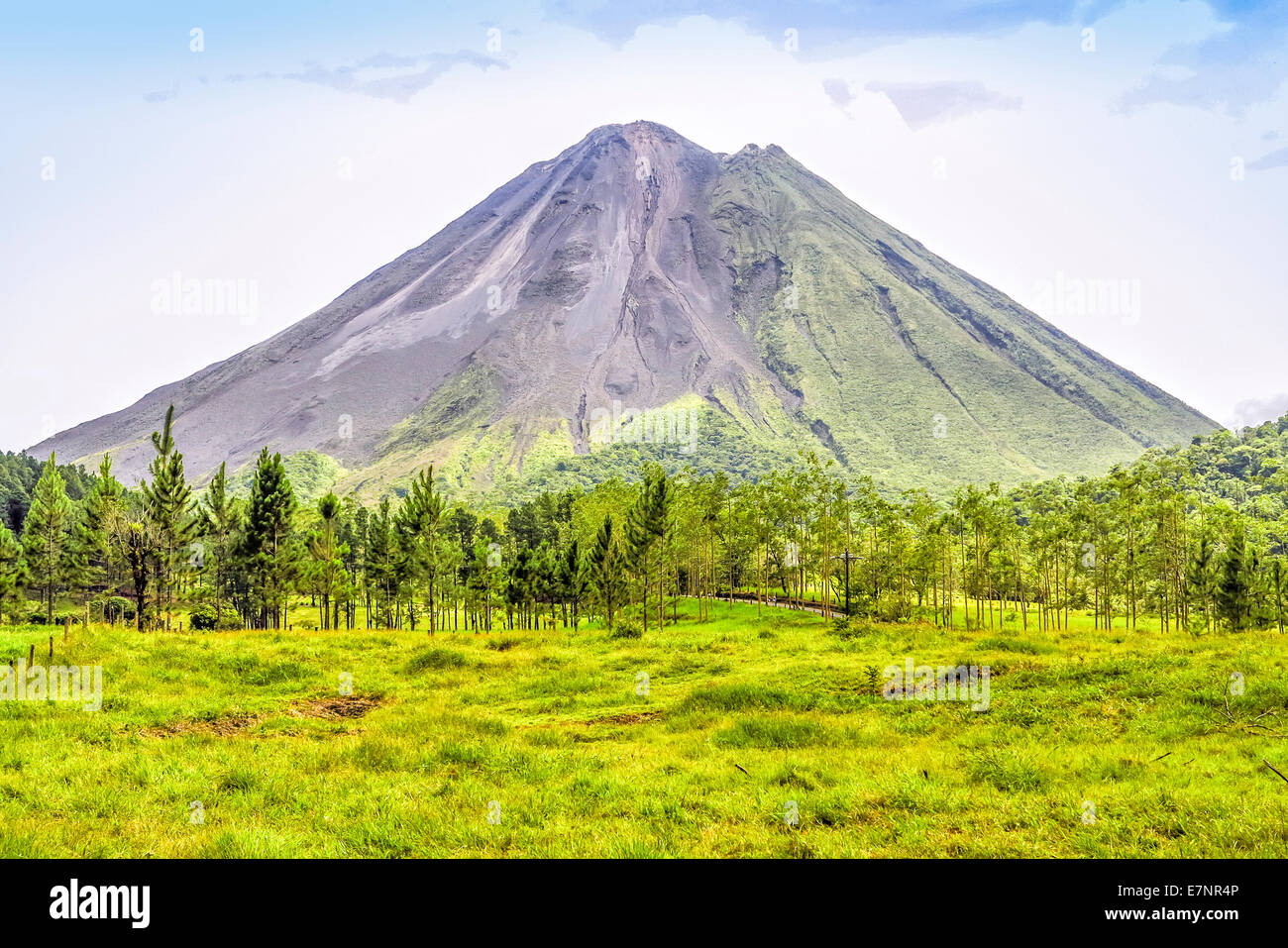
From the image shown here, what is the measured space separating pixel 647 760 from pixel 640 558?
140 feet

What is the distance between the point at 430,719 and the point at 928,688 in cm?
1356

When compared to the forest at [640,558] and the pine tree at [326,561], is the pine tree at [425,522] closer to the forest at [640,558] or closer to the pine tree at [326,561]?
the forest at [640,558]

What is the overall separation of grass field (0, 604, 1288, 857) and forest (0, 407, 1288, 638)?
718 inches

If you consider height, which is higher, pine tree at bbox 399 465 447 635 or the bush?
pine tree at bbox 399 465 447 635

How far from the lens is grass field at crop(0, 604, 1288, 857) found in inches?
355

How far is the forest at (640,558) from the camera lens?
2066 inches

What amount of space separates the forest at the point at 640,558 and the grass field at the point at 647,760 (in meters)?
18.2

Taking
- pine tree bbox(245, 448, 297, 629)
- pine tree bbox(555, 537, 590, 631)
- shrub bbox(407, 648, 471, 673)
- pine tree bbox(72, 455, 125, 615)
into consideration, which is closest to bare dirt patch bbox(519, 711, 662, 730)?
shrub bbox(407, 648, 471, 673)

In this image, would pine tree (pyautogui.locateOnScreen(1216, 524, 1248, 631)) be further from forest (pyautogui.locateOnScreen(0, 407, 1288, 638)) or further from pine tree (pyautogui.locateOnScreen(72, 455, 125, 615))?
pine tree (pyautogui.locateOnScreen(72, 455, 125, 615))

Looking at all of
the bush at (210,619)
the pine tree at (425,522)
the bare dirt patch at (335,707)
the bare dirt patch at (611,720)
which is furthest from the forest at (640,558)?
the bare dirt patch at (611,720)

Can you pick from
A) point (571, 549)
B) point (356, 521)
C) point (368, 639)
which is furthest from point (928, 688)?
point (356, 521)
